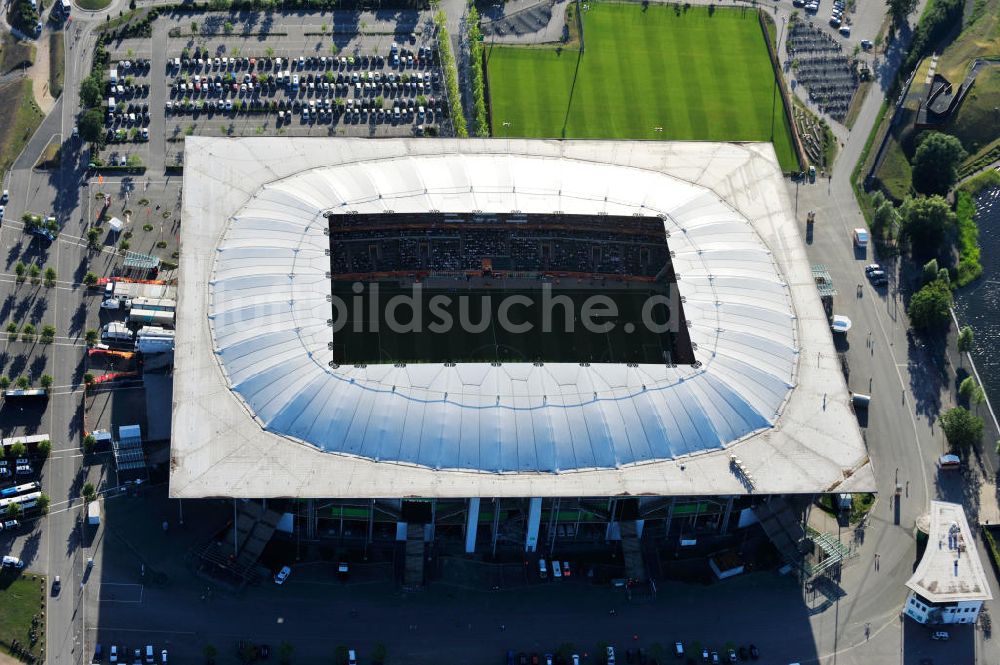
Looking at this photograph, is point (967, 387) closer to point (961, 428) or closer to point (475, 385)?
point (961, 428)

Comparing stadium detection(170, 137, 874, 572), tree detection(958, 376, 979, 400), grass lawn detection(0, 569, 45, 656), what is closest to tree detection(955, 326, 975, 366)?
tree detection(958, 376, 979, 400)

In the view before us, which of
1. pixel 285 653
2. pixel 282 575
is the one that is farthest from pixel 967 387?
pixel 285 653

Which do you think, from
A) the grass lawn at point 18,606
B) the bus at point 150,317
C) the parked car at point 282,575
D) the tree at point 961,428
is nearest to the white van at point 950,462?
the tree at point 961,428

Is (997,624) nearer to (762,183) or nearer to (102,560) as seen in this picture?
(762,183)

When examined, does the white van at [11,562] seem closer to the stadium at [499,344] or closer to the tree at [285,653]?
the stadium at [499,344]

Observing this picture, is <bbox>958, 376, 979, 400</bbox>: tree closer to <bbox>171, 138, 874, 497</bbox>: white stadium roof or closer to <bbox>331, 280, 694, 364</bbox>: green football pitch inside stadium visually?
<bbox>171, 138, 874, 497</bbox>: white stadium roof

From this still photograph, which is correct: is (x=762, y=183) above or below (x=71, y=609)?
above

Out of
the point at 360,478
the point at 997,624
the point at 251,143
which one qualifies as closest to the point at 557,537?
the point at 360,478
